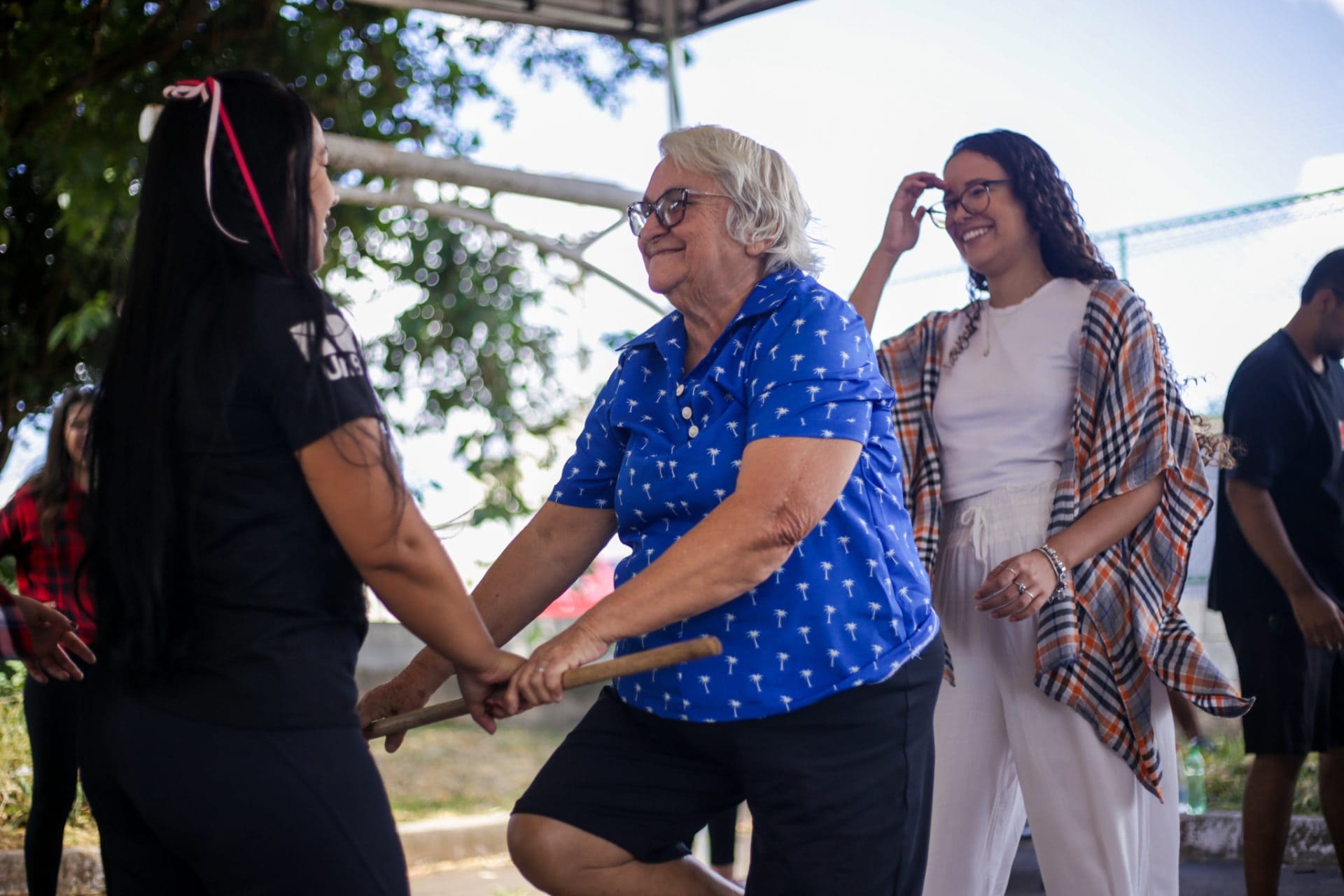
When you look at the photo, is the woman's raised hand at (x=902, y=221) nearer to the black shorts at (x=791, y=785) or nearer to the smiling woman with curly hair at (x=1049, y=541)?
the smiling woman with curly hair at (x=1049, y=541)

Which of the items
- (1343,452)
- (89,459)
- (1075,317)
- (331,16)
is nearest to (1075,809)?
(1075,317)

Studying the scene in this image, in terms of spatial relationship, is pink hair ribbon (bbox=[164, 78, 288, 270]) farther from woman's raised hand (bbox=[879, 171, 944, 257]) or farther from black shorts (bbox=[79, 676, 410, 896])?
woman's raised hand (bbox=[879, 171, 944, 257])

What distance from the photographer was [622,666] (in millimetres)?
1916

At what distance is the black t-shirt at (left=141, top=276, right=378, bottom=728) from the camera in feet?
5.28

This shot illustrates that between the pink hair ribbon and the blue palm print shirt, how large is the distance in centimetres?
81

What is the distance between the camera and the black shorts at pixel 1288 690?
3.67 metres

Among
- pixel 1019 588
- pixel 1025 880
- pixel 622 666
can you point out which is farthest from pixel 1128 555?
pixel 1025 880

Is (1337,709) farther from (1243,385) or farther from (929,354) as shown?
(929,354)

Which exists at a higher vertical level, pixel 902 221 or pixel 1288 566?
pixel 902 221

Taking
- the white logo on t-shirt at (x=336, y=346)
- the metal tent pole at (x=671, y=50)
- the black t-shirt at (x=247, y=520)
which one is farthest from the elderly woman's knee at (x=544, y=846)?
the metal tent pole at (x=671, y=50)

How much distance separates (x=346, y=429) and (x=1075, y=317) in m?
1.87

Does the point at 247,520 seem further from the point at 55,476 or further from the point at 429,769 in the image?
the point at 429,769

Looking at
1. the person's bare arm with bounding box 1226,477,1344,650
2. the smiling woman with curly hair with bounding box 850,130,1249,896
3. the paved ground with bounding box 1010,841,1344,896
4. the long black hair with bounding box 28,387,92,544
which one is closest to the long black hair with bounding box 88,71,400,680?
the smiling woman with curly hair with bounding box 850,130,1249,896

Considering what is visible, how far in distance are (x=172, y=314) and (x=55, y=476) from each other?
2.78m
